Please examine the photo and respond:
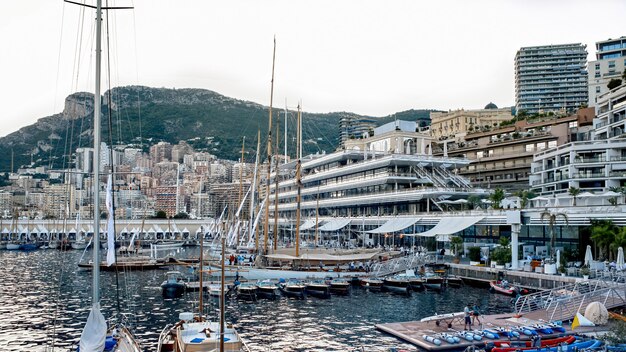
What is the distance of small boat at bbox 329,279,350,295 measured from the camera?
162 feet

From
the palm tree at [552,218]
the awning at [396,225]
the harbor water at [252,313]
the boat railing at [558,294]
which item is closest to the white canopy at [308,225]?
the awning at [396,225]

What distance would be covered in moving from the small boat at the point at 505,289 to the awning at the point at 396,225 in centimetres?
2367

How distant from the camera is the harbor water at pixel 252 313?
31.3 meters

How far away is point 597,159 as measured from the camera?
73.9 metres

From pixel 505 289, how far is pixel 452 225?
17.1m

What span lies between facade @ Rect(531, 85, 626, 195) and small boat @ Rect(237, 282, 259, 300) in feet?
150

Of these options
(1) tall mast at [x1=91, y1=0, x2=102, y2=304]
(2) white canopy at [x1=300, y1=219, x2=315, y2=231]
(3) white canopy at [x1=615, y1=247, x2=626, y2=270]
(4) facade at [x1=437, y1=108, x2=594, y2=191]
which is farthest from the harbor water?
(4) facade at [x1=437, y1=108, x2=594, y2=191]

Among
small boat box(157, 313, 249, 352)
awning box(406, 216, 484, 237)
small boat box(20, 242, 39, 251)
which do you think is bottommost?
small boat box(20, 242, 39, 251)

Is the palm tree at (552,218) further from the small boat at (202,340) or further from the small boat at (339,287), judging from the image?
the small boat at (202,340)

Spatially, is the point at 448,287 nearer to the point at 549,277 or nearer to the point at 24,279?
the point at 549,277

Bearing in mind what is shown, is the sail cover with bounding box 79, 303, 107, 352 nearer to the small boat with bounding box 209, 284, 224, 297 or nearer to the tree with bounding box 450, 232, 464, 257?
the small boat with bounding box 209, 284, 224, 297

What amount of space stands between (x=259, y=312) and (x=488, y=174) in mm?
81001

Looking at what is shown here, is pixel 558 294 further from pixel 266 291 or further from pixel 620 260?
pixel 266 291

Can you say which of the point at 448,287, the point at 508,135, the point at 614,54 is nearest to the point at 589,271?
the point at 448,287
